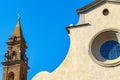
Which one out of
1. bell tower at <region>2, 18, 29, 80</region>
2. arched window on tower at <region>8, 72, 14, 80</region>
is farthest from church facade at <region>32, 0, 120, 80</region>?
arched window on tower at <region>8, 72, 14, 80</region>

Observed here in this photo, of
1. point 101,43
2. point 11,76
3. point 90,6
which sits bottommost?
point 101,43

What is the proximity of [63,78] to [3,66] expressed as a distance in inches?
370

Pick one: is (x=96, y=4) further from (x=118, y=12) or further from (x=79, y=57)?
(x=79, y=57)

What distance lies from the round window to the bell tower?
890 cm

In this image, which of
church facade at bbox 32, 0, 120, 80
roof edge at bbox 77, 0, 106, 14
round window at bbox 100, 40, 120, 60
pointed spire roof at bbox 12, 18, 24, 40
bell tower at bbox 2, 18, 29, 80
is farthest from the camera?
pointed spire roof at bbox 12, 18, 24, 40

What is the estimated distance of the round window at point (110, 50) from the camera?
20.8m

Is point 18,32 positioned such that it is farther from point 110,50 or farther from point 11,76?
point 110,50

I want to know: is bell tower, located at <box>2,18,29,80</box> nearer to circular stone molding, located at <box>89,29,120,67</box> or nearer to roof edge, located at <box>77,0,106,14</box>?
roof edge, located at <box>77,0,106,14</box>

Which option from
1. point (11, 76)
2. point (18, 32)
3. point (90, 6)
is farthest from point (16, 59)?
point (90, 6)

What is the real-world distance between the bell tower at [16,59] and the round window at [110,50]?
8902 mm

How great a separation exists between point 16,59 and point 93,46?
927 cm

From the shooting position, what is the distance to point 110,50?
21.1 m

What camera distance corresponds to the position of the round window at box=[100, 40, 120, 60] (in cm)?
2077

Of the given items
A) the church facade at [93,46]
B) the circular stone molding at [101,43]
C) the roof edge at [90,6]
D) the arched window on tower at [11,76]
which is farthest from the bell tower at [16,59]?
the circular stone molding at [101,43]
